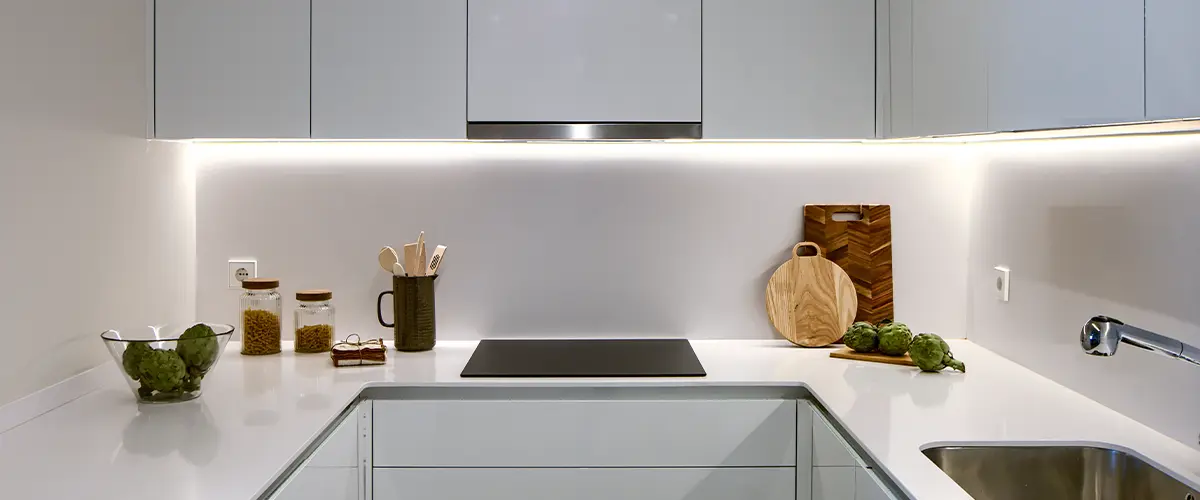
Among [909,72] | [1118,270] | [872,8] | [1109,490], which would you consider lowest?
[1109,490]

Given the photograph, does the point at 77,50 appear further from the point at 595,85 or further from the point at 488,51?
the point at 595,85

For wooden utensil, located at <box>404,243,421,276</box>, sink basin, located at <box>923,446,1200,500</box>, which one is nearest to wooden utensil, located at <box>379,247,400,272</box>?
wooden utensil, located at <box>404,243,421,276</box>

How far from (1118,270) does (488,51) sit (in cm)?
160

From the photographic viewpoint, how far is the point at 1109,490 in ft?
5.37

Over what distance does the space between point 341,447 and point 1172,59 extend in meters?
1.68

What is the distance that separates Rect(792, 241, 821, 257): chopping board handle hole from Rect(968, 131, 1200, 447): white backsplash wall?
49 cm

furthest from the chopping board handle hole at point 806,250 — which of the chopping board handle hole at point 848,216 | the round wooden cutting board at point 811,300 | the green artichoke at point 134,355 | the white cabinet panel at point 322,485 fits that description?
the green artichoke at point 134,355

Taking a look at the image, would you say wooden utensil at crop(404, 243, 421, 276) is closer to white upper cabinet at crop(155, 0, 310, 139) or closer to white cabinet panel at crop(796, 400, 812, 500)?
white upper cabinet at crop(155, 0, 310, 139)

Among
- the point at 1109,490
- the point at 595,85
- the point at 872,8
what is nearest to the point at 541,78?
the point at 595,85

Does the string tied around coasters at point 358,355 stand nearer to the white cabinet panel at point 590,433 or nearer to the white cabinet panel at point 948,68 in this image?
the white cabinet panel at point 590,433

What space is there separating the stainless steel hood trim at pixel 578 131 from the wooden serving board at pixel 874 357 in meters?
0.72

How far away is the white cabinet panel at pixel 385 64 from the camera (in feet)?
7.95

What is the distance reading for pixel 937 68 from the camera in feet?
6.81

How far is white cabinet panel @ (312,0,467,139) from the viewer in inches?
95.4
